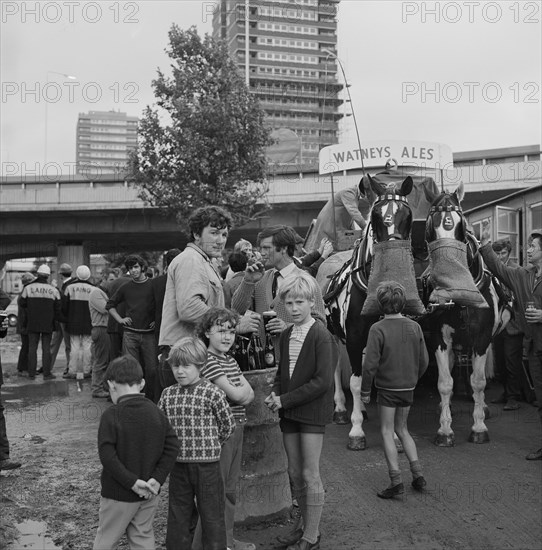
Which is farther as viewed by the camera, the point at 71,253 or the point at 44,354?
the point at 71,253

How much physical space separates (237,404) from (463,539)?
184 centimetres

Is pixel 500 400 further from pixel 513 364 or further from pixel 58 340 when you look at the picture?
pixel 58 340

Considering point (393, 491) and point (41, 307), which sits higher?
point (41, 307)

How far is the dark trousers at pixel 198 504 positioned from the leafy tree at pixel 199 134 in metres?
20.2

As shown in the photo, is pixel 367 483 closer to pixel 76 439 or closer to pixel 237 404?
pixel 237 404

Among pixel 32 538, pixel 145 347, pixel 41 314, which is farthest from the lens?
pixel 41 314

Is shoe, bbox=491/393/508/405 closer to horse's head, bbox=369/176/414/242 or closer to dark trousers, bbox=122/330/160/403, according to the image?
horse's head, bbox=369/176/414/242

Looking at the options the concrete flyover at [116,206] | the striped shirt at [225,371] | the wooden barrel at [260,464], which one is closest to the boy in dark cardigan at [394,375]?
the wooden barrel at [260,464]

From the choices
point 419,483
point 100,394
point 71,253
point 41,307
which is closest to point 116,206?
point 71,253

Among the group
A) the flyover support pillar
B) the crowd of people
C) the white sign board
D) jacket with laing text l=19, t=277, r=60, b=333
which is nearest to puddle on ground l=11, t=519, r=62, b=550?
the crowd of people

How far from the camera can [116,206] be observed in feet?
114

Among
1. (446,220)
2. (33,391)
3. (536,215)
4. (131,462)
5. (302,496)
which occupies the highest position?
(536,215)

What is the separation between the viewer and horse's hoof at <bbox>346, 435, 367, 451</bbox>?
7.21 metres

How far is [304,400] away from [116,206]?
31.5m
